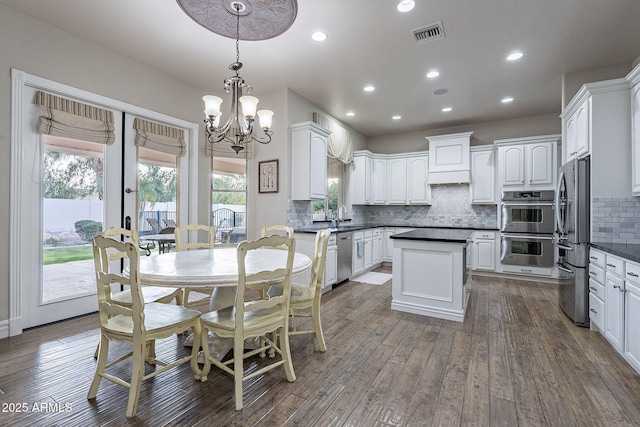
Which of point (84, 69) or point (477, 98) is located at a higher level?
point (477, 98)

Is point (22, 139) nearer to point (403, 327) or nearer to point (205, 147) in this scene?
point (205, 147)

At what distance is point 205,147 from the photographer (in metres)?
4.41

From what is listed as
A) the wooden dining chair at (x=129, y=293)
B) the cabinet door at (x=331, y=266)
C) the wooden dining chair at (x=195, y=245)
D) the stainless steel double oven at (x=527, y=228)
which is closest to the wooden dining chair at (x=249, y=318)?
the wooden dining chair at (x=129, y=293)

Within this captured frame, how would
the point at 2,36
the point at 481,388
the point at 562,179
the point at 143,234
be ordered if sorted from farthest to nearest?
the point at 143,234
the point at 562,179
the point at 2,36
the point at 481,388

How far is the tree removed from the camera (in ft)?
9.87

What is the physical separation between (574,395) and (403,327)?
1.36 meters

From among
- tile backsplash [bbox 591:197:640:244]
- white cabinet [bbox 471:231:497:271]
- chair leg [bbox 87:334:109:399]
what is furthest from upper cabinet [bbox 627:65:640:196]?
chair leg [bbox 87:334:109:399]

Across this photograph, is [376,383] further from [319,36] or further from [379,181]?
[379,181]

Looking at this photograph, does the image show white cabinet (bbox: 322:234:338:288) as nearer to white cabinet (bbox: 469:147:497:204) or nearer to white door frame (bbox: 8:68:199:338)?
white cabinet (bbox: 469:147:497:204)

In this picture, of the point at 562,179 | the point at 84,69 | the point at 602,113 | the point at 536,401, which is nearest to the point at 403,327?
the point at 536,401

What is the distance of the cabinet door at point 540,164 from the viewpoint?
4.96 meters

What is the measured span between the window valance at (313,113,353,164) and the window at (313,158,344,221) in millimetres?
219

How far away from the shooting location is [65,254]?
3.12 metres

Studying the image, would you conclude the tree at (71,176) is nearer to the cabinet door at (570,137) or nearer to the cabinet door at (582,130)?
the cabinet door at (582,130)
